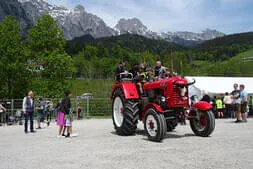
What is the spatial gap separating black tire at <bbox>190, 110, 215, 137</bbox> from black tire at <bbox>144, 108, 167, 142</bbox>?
1498 mm

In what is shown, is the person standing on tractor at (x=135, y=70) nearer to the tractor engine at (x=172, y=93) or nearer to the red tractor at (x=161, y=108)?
the red tractor at (x=161, y=108)

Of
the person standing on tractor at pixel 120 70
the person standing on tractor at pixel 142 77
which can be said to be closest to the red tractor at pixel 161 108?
the person standing on tractor at pixel 142 77

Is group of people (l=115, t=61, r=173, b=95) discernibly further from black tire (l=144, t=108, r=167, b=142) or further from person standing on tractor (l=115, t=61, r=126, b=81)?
black tire (l=144, t=108, r=167, b=142)

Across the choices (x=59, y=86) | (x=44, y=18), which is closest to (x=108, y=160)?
(x=59, y=86)

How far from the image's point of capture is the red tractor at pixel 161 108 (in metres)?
8.22

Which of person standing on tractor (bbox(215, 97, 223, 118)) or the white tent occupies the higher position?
the white tent

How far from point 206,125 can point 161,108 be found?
1421 millimetres

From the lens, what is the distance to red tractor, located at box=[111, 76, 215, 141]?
8219mm

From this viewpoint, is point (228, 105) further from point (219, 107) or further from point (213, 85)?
point (213, 85)

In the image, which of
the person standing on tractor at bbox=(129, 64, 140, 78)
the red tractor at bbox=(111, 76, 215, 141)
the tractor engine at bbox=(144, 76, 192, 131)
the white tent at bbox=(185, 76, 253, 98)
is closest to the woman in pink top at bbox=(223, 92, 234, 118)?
the white tent at bbox=(185, 76, 253, 98)

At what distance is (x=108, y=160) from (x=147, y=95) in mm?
3903

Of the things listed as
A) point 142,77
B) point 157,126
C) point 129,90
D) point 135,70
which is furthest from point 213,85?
point 157,126

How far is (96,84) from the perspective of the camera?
1318 inches

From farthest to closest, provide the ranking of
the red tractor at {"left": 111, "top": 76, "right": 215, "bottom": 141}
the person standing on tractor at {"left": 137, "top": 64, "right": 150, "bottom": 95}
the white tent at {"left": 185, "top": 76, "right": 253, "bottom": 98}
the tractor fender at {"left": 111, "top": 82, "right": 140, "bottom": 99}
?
the white tent at {"left": 185, "top": 76, "right": 253, "bottom": 98} → the person standing on tractor at {"left": 137, "top": 64, "right": 150, "bottom": 95} → the tractor fender at {"left": 111, "top": 82, "right": 140, "bottom": 99} → the red tractor at {"left": 111, "top": 76, "right": 215, "bottom": 141}
